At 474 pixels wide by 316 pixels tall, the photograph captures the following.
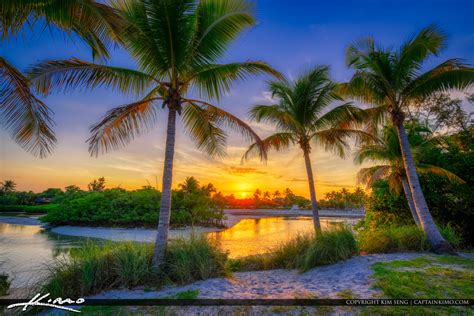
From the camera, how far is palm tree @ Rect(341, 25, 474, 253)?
8008mm

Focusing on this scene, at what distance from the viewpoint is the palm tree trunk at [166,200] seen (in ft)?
18.2

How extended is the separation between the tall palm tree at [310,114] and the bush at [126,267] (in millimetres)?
5334

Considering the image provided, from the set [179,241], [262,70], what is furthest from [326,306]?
[262,70]

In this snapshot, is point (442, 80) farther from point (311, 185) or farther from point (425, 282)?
point (425, 282)

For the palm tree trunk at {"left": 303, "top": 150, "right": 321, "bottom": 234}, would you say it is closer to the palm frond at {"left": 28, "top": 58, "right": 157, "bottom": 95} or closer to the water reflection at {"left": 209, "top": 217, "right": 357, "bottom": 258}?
the water reflection at {"left": 209, "top": 217, "right": 357, "bottom": 258}

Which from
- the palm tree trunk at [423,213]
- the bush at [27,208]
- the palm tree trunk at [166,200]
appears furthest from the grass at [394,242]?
the bush at [27,208]

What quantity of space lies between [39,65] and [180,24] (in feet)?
10.3

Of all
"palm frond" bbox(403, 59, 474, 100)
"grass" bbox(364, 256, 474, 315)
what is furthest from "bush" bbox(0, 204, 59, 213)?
"palm frond" bbox(403, 59, 474, 100)

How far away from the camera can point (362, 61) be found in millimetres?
8695

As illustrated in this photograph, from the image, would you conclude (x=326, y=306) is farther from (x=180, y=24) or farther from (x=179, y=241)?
(x=180, y=24)

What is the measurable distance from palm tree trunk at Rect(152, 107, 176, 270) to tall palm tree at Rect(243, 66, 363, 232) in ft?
14.9

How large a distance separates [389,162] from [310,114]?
179 inches

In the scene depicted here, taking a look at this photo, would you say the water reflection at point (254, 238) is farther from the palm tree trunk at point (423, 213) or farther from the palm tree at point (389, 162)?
the palm tree at point (389, 162)

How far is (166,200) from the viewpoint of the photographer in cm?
580
